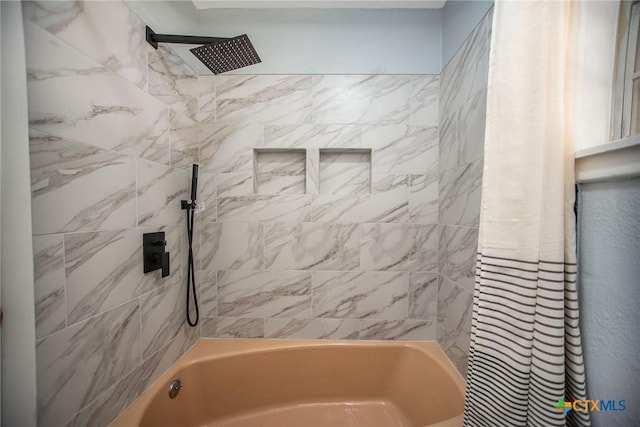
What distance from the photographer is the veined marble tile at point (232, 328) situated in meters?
1.45

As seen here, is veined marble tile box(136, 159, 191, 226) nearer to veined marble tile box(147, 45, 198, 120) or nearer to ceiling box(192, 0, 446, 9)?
veined marble tile box(147, 45, 198, 120)

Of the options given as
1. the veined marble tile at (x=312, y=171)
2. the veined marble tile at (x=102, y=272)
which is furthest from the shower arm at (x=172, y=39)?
the veined marble tile at (x=102, y=272)

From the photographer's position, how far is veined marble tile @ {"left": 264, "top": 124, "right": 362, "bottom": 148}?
4.61ft

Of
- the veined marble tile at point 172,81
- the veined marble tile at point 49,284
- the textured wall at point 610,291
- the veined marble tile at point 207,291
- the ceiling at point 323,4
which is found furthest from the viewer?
the veined marble tile at point 207,291

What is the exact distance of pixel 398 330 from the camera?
1.43m

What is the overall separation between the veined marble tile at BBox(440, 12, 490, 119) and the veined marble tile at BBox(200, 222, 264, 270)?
133 centimetres

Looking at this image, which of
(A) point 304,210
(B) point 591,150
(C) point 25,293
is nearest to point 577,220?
(B) point 591,150

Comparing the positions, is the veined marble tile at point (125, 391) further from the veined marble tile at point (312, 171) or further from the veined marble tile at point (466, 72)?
the veined marble tile at point (466, 72)

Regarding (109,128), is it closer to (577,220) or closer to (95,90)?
(95,90)

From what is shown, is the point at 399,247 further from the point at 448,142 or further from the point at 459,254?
the point at 448,142

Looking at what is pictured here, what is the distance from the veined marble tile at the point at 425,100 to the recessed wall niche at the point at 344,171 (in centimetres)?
37

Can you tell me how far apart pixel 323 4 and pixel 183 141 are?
3.88 feet

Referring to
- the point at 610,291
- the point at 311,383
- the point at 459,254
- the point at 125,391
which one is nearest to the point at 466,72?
the point at 459,254

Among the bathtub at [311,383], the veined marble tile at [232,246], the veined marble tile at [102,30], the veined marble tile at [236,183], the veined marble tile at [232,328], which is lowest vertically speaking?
the bathtub at [311,383]
